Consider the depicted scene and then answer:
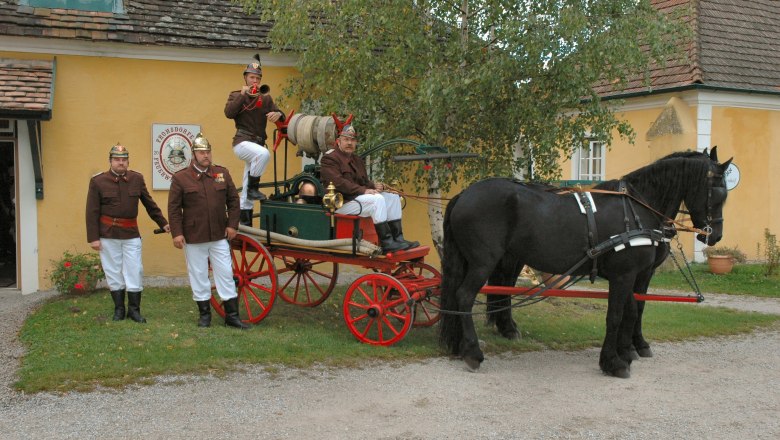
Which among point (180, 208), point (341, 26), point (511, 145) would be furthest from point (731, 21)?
point (180, 208)

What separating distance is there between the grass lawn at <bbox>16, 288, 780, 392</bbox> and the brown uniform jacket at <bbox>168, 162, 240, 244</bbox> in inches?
40.2

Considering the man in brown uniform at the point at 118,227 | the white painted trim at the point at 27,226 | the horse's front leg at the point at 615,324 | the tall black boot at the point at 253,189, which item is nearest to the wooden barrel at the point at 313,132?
the tall black boot at the point at 253,189

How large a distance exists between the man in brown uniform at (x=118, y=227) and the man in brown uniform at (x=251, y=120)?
1.17 metres

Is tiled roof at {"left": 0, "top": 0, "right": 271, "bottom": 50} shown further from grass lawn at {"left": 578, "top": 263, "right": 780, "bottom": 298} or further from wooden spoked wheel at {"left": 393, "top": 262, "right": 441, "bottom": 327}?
grass lawn at {"left": 578, "top": 263, "right": 780, "bottom": 298}

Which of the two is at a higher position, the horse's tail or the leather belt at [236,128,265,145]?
the leather belt at [236,128,265,145]

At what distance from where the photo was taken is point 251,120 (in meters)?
8.48

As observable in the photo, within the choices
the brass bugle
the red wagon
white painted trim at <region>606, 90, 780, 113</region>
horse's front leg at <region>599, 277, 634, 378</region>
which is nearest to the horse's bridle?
the red wagon

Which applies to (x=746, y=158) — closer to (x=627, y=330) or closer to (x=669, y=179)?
(x=669, y=179)

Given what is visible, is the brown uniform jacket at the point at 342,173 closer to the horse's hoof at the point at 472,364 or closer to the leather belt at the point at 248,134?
the leather belt at the point at 248,134

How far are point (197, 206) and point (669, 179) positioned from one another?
4.68 meters

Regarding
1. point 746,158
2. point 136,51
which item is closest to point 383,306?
point 136,51

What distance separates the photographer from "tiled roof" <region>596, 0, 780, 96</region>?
15375mm

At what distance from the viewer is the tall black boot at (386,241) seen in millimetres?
7648

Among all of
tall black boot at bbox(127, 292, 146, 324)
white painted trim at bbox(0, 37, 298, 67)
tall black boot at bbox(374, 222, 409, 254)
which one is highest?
white painted trim at bbox(0, 37, 298, 67)
